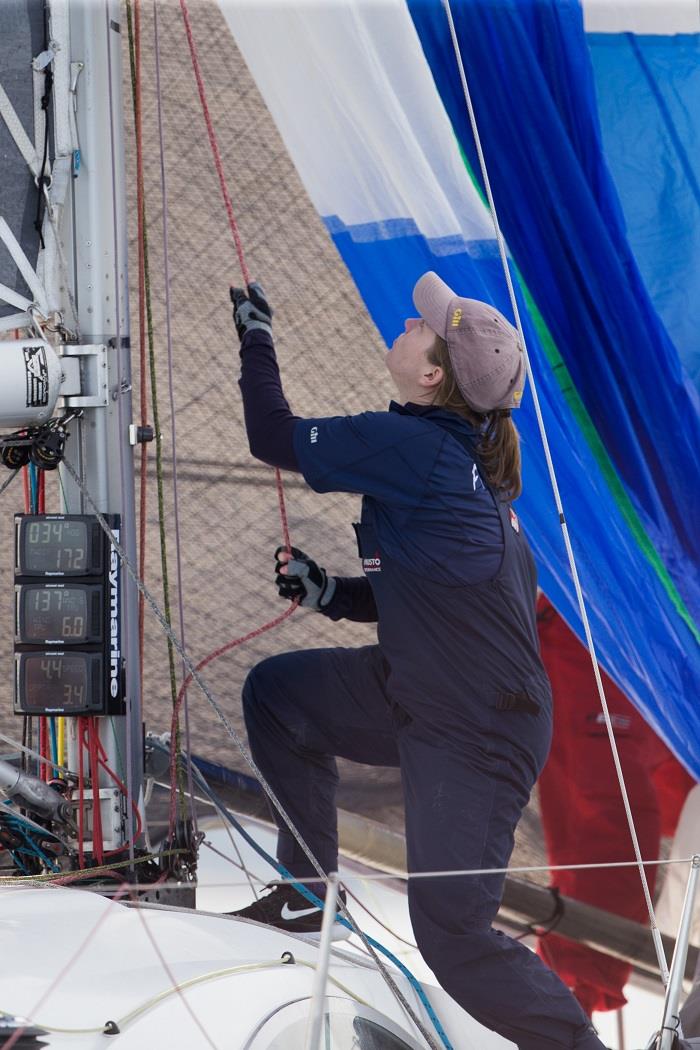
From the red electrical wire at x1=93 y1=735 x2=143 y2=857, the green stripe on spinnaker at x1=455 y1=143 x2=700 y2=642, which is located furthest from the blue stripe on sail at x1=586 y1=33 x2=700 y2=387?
the red electrical wire at x1=93 y1=735 x2=143 y2=857

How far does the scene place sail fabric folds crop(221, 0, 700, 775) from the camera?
6.98 feet

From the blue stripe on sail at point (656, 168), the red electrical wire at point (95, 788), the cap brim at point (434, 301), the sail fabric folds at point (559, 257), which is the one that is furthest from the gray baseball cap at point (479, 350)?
the red electrical wire at point (95, 788)

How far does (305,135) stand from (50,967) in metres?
1.37

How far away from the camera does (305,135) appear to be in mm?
2217

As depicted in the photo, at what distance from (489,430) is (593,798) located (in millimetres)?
1234

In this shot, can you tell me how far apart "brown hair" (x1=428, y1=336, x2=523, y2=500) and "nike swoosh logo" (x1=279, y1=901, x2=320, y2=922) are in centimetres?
60

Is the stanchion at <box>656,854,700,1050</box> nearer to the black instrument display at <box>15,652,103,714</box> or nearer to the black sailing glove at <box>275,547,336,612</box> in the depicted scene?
the black sailing glove at <box>275,547,336,612</box>

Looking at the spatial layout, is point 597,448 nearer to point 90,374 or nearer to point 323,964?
point 90,374

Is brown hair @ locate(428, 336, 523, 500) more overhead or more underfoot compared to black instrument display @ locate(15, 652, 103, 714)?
more overhead

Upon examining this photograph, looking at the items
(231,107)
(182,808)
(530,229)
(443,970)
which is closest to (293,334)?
(231,107)

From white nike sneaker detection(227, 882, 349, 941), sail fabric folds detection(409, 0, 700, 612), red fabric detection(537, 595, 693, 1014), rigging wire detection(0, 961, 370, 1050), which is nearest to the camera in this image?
rigging wire detection(0, 961, 370, 1050)

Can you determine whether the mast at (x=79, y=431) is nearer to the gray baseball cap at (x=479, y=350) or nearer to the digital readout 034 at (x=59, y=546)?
the digital readout 034 at (x=59, y=546)

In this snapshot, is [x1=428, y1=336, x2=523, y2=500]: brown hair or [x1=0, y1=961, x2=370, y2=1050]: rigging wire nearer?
[x1=0, y1=961, x2=370, y2=1050]: rigging wire

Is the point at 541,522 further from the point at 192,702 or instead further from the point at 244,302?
the point at 192,702
